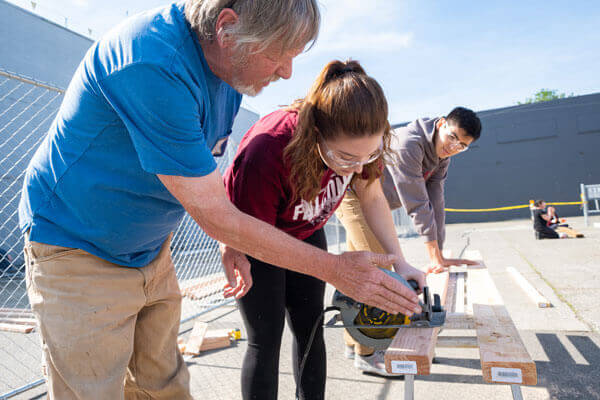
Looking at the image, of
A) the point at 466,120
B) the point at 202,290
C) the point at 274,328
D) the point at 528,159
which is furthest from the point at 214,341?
the point at 528,159

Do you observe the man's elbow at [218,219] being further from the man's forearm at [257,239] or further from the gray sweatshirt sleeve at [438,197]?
the gray sweatshirt sleeve at [438,197]

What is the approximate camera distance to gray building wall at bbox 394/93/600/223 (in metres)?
16.9

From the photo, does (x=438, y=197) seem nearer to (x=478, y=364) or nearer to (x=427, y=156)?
(x=427, y=156)

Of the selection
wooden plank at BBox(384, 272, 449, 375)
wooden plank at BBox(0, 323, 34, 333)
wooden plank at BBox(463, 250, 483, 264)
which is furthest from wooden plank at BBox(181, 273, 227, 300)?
wooden plank at BBox(384, 272, 449, 375)

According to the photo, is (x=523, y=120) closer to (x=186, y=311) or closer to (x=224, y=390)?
(x=186, y=311)

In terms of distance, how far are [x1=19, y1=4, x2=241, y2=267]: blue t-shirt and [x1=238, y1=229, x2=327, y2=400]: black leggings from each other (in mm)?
493

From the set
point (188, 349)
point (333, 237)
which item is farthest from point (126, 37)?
point (333, 237)

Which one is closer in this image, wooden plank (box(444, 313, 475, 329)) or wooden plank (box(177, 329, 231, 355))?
wooden plank (box(444, 313, 475, 329))

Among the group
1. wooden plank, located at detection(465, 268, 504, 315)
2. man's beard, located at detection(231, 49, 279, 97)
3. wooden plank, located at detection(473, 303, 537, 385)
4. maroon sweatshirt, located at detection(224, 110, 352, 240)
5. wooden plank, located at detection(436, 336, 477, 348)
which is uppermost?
man's beard, located at detection(231, 49, 279, 97)

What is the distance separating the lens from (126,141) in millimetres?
1108

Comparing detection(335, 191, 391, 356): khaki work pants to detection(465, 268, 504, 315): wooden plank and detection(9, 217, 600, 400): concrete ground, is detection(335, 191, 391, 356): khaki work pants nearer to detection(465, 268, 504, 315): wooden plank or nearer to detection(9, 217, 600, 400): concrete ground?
detection(9, 217, 600, 400): concrete ground

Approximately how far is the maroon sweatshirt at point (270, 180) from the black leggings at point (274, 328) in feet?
0.77

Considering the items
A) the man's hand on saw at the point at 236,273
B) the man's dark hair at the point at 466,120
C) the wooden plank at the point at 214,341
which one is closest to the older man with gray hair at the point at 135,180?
the man's hand on saw at the point at 236,273

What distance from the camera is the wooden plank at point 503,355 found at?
1.20 metres
